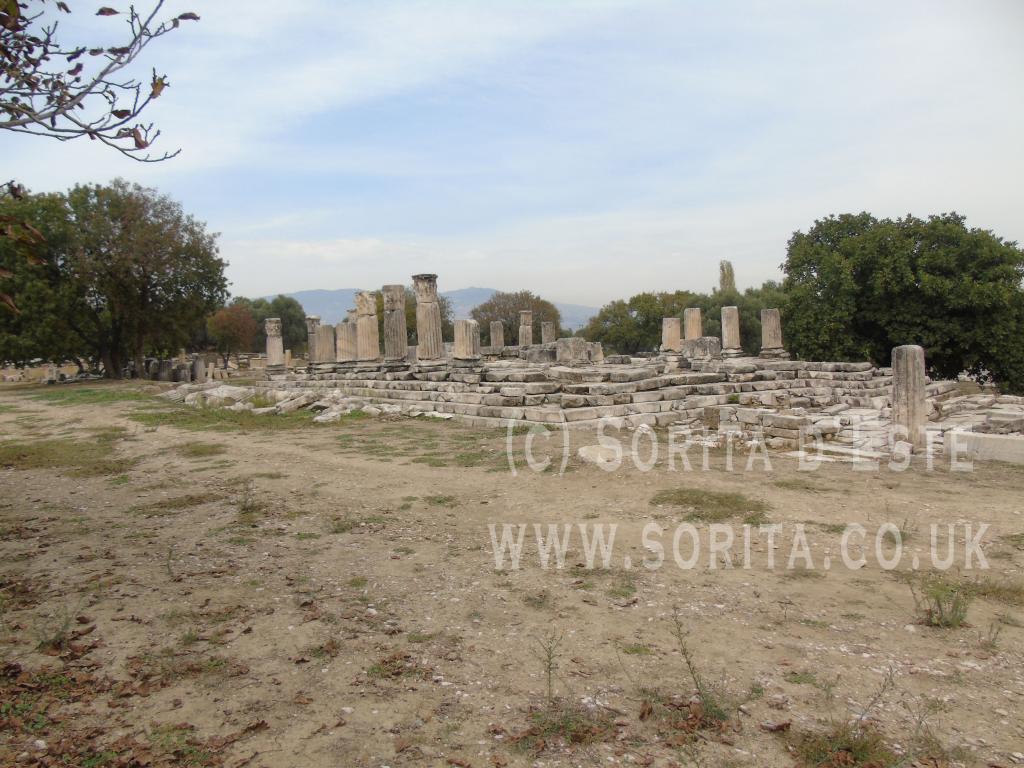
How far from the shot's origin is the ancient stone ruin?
11.0 meters

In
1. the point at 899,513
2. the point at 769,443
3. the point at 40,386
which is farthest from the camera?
the point at 40,386

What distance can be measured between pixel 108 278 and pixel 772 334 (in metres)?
25.8

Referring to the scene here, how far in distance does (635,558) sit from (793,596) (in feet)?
4.25

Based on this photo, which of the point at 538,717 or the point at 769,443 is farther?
the point at 769,443

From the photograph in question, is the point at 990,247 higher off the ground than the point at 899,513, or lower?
higher

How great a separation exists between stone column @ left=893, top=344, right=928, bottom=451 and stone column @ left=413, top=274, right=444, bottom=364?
12.3 meters

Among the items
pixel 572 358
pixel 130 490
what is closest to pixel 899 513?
pixel 130 490

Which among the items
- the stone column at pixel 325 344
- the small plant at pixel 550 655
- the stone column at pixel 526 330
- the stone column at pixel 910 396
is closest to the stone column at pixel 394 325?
the stone column at pixel 325 344

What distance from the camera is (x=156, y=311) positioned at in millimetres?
29688

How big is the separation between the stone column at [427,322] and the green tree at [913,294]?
11713 mm

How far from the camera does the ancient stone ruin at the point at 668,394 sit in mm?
11039

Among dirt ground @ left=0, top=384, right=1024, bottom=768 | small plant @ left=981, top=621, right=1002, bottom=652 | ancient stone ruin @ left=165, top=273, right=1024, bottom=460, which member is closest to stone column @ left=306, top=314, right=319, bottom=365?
ancient stone ruin @ left=165, top=273, right=1024, bottom=460

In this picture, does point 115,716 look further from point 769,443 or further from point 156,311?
point 156,311

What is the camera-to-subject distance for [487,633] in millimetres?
4270
